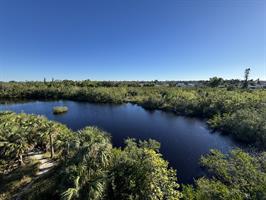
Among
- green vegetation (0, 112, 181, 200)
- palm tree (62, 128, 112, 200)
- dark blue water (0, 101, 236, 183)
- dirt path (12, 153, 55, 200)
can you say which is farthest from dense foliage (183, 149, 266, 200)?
Answer: dirt path (12, 153, 55, 200)

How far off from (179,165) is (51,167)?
61.0 ft

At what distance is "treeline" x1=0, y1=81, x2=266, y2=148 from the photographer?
37.9m

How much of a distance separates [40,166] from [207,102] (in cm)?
5333

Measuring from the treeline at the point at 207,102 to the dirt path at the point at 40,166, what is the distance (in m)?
36.1

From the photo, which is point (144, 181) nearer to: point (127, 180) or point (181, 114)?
point (127, 180)

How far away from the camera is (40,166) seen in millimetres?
22953

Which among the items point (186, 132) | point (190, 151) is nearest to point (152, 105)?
point (186, 132)

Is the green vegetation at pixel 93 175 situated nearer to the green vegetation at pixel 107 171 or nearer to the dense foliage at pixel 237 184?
the green vegetation at pixel 107 171

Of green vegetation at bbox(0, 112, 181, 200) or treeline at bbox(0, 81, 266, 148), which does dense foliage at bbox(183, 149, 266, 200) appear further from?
treeline at bbox(0, 81, 266, 148)

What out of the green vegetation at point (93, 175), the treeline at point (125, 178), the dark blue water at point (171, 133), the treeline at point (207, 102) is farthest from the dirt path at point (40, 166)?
the treeline at point (207, 102)

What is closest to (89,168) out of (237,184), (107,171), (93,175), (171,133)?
(93,175)

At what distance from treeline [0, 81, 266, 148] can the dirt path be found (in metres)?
36.1

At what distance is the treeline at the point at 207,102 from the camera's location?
3794 centimetres

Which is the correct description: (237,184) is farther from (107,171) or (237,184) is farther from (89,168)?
(89,168)
